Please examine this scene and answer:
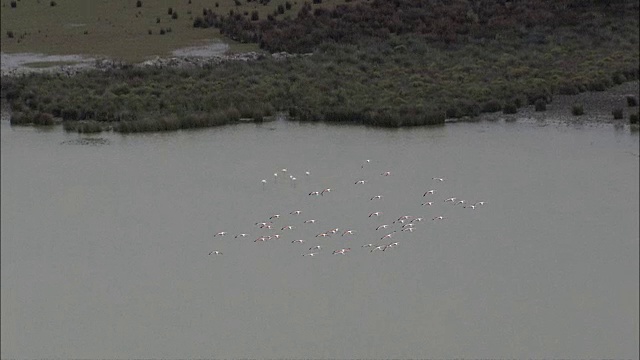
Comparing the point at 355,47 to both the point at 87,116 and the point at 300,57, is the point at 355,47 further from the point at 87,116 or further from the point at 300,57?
the point at 87,116

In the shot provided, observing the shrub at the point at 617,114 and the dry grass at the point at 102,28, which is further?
the dry grass at the point at 102,28

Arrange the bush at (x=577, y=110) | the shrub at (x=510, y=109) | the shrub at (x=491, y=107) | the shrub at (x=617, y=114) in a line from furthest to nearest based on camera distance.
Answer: the shrub at (x=491, y=107) < the shrub at (x=510, y=109) < the bush at (x=577, y=110) < the shrub at (x=617, y=114)

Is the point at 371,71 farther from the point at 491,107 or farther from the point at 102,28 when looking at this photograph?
the point at 102,28

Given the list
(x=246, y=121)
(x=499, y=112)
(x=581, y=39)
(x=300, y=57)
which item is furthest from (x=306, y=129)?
(x=581, y=39)

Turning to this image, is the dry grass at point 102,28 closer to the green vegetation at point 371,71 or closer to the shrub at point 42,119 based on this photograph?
the green vegetation at point 371,71

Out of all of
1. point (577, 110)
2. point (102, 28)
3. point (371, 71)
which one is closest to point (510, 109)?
point (577, 110)

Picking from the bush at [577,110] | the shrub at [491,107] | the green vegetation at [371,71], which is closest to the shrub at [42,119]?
the green vegetation at [371,71]
